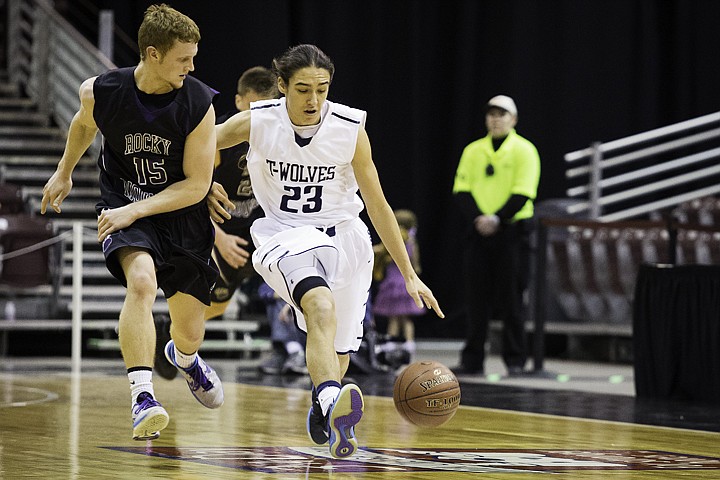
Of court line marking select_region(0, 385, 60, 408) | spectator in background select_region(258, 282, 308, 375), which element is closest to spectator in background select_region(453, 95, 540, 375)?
spectator in background select_region(258, 282, 308, 375)

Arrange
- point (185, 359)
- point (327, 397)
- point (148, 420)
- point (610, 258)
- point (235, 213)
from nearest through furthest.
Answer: point (327, 397) → point (148, 420) → point (185, 359) → point (235, 213) → point (610, 258)

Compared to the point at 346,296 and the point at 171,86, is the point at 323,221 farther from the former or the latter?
the point at 171,86

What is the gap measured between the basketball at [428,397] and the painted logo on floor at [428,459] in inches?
5.6

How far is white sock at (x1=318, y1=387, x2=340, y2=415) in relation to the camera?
16.1ft

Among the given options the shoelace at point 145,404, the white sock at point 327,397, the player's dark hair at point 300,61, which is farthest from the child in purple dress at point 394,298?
the white sock at point 327,397

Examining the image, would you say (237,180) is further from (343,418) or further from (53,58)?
(53,58)

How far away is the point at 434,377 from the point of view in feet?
18.6

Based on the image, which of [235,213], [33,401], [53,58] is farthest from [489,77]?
[33,401]

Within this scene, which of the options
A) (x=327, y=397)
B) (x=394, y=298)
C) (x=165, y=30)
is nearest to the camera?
(x=327, y=397)

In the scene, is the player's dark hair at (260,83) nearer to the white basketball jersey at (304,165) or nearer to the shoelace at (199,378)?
the white basketball jersey at (304,165)

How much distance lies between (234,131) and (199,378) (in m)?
1.33

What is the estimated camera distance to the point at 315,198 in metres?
5.62

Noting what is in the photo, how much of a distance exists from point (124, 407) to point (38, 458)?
244 centimetres

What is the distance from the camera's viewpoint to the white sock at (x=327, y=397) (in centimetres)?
490
